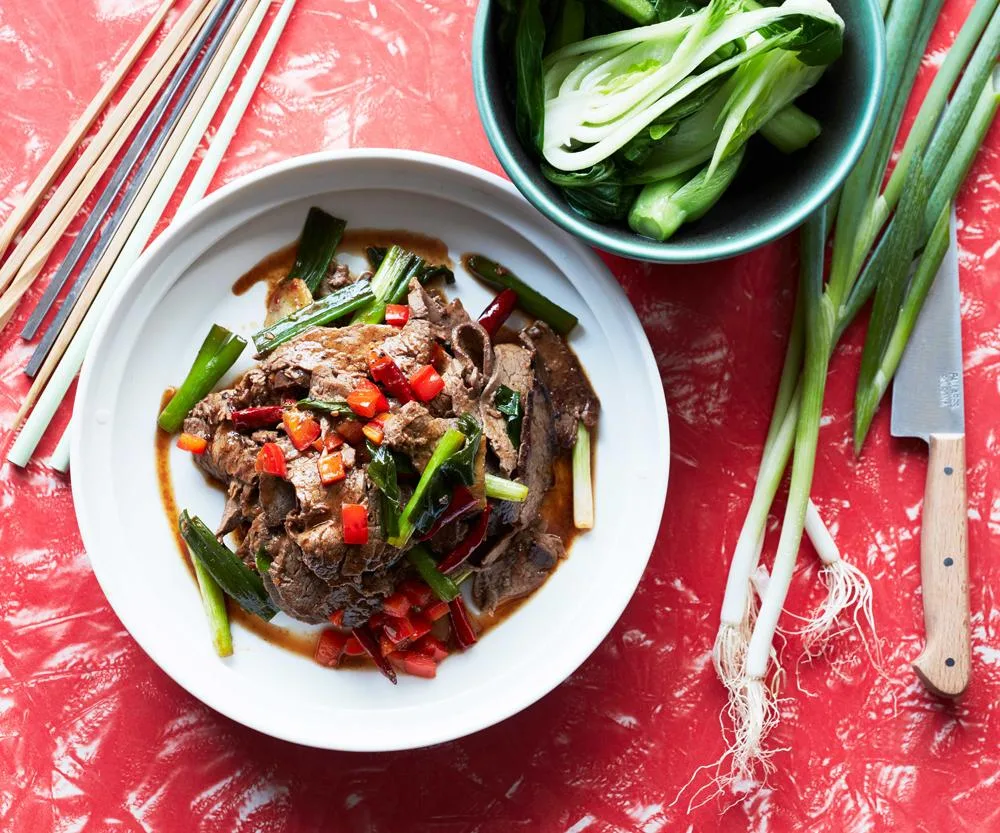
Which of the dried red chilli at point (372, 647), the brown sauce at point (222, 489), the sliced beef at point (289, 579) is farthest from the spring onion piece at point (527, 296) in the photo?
the dried red chilli at point (372, 647)

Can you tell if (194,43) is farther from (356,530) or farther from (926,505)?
(926,505)

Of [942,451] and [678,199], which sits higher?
[678,199]

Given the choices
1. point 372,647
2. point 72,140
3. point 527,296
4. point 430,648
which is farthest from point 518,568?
point 72,140

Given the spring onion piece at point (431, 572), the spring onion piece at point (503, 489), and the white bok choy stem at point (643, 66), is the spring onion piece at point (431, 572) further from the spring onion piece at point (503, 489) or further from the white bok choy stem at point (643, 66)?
the white bok choy stem at point (643, 66)

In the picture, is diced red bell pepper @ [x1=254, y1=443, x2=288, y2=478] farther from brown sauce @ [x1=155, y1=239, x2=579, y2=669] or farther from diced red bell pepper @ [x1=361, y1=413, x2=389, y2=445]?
brown sauce @ [x1=155, y1=239, x2=579, y2=669]

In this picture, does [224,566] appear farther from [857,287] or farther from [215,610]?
[857,287]

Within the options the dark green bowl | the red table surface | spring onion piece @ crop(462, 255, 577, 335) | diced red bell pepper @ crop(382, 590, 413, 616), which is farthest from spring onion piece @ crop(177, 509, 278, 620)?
the dark green bowl
